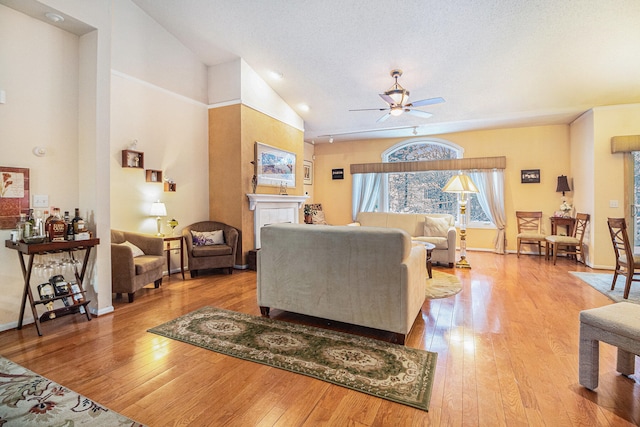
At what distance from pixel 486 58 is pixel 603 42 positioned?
1.34m

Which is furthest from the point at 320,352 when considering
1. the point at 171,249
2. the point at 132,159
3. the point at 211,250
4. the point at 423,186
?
the point at 423,186

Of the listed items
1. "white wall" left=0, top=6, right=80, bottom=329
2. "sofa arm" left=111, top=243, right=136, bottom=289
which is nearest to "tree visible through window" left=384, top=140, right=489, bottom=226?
"sofa arm" left=111, top=243, right=136, bottom=289

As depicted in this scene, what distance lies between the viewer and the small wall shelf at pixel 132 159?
422 cm

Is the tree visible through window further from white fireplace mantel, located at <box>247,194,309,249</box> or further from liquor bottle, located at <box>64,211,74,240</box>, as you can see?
liquor bottle, located at <box>64,211,74,240</box>

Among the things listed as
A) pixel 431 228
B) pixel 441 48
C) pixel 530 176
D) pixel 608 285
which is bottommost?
pixel 608 285

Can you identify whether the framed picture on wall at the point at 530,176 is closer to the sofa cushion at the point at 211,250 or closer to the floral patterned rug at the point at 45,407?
the sofa cushion at the point at 211,250

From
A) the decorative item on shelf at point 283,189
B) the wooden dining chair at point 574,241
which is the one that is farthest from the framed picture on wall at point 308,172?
the wooden dining chair at point 574,241

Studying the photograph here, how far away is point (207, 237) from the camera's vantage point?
4.99 m

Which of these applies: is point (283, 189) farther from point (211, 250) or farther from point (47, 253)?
point (47, 253)

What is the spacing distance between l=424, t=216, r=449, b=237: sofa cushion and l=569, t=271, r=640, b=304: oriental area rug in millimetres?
2046

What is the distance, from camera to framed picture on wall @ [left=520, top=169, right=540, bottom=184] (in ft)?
22.1

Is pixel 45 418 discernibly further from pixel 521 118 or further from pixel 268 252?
pixel 521 118

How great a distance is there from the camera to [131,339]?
104 inches

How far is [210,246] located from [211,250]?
17cm
